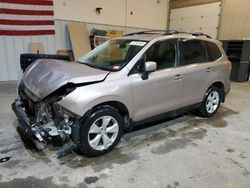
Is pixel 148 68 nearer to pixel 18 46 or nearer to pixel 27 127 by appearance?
pixel 27 127

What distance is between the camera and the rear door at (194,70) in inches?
132

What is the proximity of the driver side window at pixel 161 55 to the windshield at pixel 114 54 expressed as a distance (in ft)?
0.46

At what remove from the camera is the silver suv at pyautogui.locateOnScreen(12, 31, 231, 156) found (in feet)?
7.88

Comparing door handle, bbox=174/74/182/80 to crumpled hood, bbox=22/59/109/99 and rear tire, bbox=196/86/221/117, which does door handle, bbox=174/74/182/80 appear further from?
crumpled hood, bbox=22/59/109/99

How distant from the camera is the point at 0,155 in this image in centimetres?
262

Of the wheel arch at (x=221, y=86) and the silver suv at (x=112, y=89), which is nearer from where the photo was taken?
the silver suv at (x=112, y=89)

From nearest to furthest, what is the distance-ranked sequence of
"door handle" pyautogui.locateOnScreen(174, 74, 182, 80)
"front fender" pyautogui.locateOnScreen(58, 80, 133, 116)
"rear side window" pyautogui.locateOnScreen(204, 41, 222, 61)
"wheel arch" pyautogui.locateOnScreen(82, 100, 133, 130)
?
"front fender" pyautogui.locateOnScreen(58, 80, 133, 116), "wheel arch" pyautogui.locateOnScreen(82, 100, 133, 130), "door handle" pyautogui.locateOnScreen(174, 74, 182, 80), "rear side window" pyautogui.locateOnScreen(204, 41, 222, 61)

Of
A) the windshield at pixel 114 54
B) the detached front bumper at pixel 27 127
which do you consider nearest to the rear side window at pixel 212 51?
the windshield at pixel 114 54

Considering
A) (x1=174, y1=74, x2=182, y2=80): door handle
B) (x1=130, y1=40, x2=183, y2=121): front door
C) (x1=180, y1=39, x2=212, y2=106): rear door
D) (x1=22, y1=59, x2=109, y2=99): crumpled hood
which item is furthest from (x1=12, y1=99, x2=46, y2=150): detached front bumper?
(x1=180, y1=39, x2=212, y2=106): rear door

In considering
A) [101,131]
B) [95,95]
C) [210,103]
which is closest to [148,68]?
[95,95]

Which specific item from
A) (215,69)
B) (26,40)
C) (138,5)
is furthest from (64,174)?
(138,5)

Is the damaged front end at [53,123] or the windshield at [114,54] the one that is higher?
the windshield at [114,54]

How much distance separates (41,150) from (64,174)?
0.63 meters

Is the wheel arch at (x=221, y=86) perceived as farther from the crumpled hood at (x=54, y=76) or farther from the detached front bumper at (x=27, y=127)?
the detached front bumper at (x=27, y=127)
